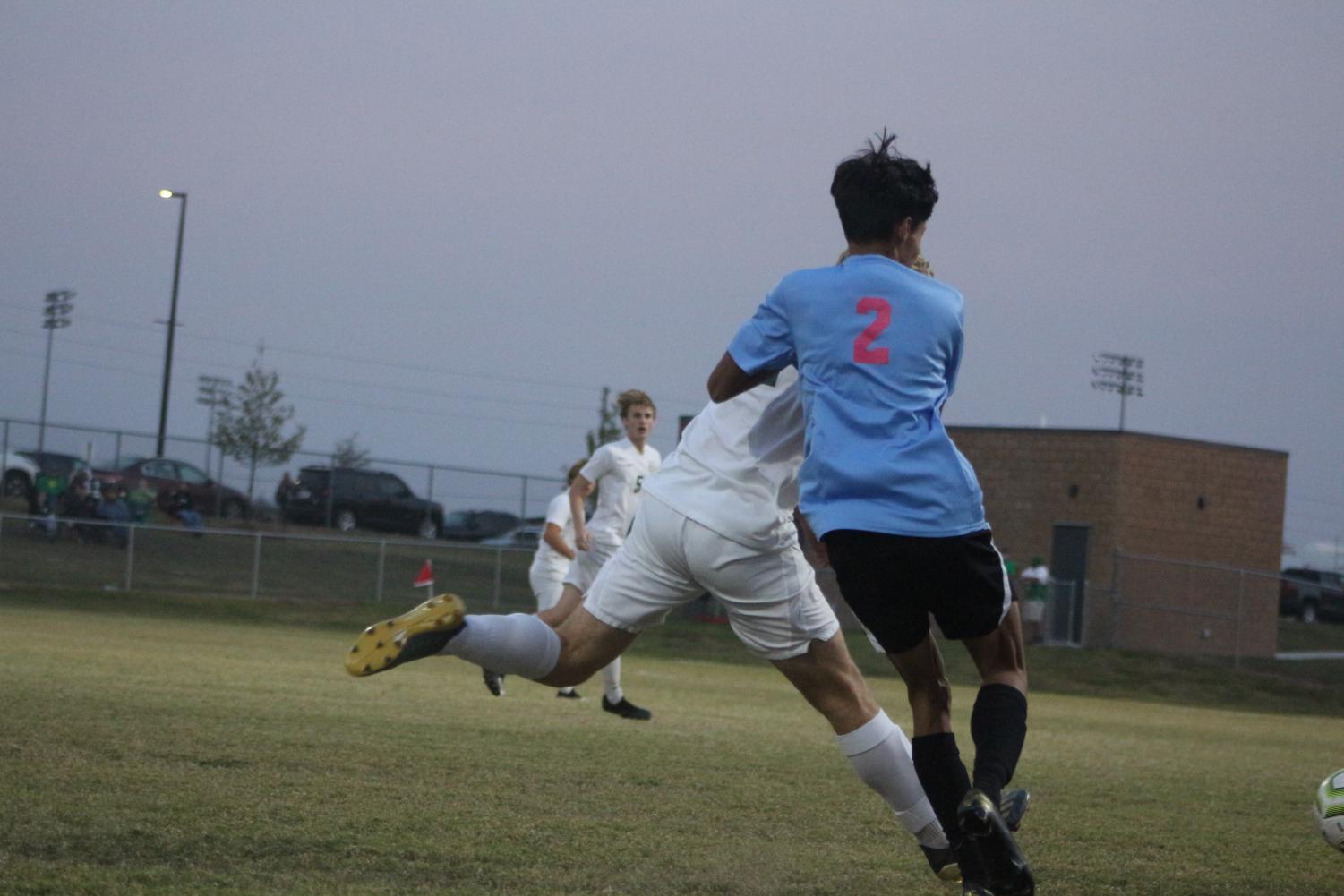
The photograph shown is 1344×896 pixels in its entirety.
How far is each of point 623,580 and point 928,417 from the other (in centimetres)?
121

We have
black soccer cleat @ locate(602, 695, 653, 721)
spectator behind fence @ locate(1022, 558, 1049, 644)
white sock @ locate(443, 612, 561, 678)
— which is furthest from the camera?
spectator behind fence @ locate(1022, 558, 1049, 644)

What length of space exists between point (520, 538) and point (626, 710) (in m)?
25.8

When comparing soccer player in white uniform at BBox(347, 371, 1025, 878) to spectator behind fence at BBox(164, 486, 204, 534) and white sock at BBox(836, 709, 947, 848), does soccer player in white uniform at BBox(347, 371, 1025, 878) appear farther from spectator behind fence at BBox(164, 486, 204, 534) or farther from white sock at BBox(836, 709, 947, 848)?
spectator behind fence at BBox(164, 486, 204, 534)

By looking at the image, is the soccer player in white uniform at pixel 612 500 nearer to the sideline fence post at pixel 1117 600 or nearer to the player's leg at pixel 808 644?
the player's leg at pixel 808 644

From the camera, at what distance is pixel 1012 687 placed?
178 inches

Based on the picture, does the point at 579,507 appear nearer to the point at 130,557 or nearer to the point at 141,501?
the point at 130,557

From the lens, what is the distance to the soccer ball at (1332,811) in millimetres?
5512

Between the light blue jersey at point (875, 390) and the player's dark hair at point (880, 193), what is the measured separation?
104 mm

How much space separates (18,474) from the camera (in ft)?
98.9

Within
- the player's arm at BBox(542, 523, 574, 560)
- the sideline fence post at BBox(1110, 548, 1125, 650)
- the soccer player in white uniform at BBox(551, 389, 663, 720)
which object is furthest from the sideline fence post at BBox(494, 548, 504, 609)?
the soccer player in white uniform at BBox(551, 389, 663, 720)

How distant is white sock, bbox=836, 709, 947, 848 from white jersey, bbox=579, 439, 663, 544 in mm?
6392

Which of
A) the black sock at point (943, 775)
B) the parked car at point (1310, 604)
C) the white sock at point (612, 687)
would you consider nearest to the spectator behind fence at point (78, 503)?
the white sock at point (612, 687)

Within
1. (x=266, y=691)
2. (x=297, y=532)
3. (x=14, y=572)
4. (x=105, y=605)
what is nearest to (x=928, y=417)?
(x=266, y=691)

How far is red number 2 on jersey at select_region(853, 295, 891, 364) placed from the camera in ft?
13.7
